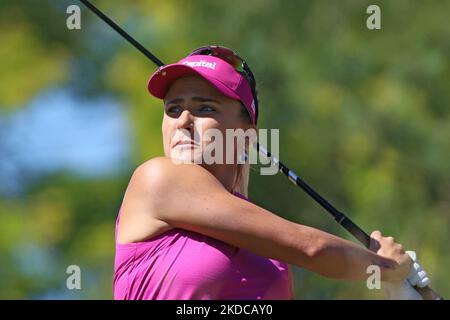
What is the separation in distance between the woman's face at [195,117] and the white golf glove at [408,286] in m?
0.63

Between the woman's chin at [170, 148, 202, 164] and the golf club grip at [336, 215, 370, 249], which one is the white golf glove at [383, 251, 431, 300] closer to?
the golf club grip at [336, 215, 370, 249]

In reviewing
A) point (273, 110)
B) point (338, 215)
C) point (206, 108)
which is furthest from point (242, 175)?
point (273, 110)

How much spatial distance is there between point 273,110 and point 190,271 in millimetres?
5170

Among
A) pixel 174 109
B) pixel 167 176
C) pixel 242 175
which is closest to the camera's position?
pixel 167 176

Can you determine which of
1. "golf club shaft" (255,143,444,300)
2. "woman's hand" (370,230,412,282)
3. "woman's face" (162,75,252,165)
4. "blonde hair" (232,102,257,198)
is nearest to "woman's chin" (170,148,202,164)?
"woman's face" (162,75,252,165)

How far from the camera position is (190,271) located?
9.02 ft

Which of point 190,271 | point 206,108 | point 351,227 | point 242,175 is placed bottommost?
point 190,271

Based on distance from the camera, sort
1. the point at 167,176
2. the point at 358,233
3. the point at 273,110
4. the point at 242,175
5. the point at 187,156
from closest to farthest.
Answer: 1. the point at 167,176
2. the point at 187,156
3. the point at 242,175
4. the point at 358,233
5. the point at 273,110

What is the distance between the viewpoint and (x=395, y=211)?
7.81 meters

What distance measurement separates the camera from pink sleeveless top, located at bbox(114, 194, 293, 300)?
9.02 ft

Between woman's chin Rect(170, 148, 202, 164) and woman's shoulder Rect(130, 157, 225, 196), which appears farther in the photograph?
woman's chin Rect(170, 148, 202, 164)

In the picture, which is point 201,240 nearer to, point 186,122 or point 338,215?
point 186,122

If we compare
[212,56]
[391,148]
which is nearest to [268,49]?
[391,148]

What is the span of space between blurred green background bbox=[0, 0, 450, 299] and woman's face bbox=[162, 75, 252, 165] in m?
4.08
